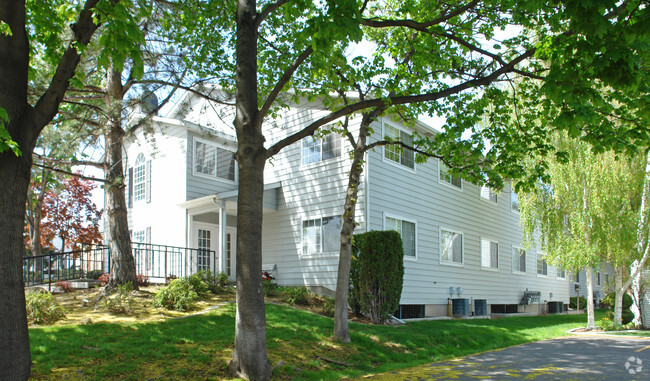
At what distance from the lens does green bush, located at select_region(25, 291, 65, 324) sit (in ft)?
31.9

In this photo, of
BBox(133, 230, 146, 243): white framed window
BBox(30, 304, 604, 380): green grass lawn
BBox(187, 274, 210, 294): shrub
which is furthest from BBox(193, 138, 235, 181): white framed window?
BBox(30, 304, 604, 380): green grass lawn

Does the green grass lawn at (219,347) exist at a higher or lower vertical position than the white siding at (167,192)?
lower

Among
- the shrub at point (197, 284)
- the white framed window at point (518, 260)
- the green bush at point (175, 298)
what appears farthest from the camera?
the white framed window at point (518, 260)

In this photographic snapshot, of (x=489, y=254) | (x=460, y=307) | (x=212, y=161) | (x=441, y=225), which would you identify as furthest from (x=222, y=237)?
(x=489, y=254)

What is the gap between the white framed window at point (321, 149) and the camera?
649 inches

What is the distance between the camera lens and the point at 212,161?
19.0 metres

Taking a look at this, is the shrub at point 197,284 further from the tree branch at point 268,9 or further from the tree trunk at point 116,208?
the tree branch at point 268,9

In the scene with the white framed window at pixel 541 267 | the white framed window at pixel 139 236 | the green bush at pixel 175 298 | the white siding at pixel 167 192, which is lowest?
the white framed window at pixel 541 267

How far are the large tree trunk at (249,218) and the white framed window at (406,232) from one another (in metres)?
8.65

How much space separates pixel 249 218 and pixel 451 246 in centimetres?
1306

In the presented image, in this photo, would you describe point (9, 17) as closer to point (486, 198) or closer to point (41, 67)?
point (41, 67)

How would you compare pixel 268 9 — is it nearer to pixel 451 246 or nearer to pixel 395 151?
pixel 395 151

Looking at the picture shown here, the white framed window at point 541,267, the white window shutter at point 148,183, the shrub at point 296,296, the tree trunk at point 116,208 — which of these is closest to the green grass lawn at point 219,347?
the shrub at point 296,296

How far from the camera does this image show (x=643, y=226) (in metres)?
17.4
